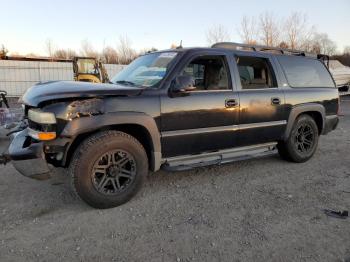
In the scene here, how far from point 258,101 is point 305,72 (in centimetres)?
144

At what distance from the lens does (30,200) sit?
3979 millimetres

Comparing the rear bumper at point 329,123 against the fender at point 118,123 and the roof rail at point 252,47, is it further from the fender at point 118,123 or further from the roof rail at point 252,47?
the fender at point 118,123

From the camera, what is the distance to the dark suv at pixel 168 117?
11.5 feet

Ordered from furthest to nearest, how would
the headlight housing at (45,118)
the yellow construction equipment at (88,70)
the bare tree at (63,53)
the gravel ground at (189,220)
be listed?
the bare tree at (63,53)
the yellow construction equipment at (88,70)
the headlight housing at (45,118)
the gravel ground at (189,220)

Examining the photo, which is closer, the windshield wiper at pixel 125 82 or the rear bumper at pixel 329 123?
the windshield wiper at pixel 125 82

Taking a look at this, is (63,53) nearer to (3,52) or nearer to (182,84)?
(3,52)

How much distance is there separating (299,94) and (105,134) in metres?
3.35

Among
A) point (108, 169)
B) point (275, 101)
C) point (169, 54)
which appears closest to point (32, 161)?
point (108, 169)

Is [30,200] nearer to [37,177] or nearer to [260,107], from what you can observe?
[37,177]

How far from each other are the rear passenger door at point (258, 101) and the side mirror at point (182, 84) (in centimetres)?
95

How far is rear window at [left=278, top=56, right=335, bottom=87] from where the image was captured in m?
5.42

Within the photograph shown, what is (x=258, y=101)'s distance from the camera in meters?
4.85

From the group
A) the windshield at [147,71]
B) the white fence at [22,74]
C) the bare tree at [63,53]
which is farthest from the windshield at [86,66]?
the bare tree at [63,53]

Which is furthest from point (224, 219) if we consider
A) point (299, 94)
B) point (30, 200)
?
point (299, 94)
